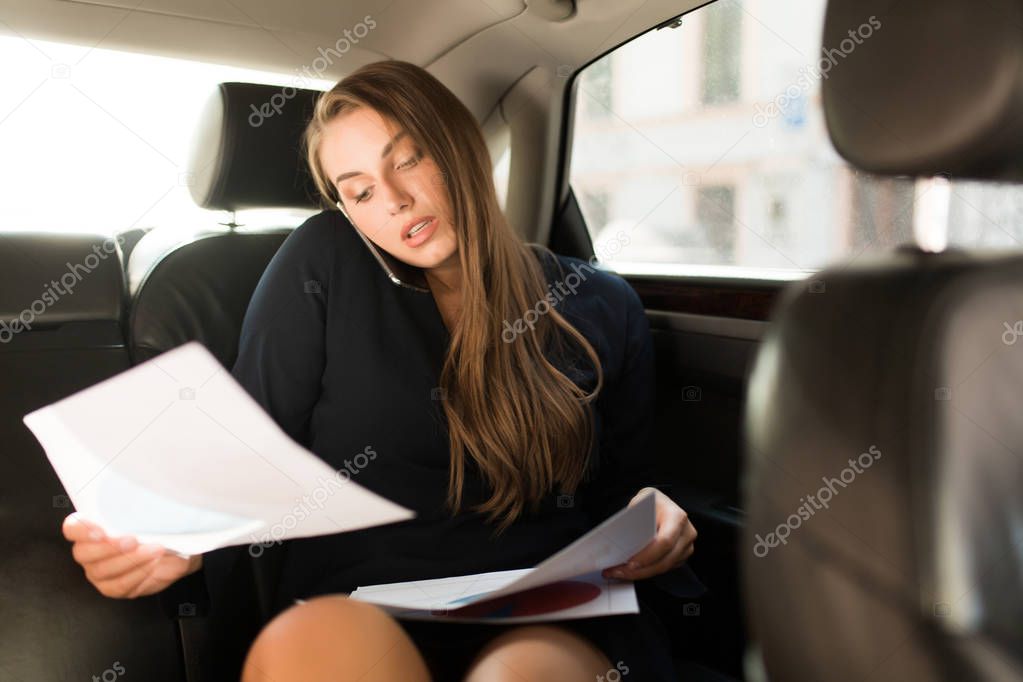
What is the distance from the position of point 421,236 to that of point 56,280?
0.54 m

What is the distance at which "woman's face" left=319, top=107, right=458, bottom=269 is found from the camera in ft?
4.21

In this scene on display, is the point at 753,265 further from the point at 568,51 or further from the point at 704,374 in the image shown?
the point at 568,51

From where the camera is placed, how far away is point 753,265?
1607mm

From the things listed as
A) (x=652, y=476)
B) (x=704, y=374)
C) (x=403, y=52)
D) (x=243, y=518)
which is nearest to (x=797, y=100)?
(x=704, y=374)

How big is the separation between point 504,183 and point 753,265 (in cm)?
72

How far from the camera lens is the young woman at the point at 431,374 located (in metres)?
1.20

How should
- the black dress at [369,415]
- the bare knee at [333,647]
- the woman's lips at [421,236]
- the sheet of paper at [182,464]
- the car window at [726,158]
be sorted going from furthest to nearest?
1. the car window at [726,158]
2. the woman's lips at [421,236]
3. the black dress at [369,415]
4. the sheet of paper at [182,464]
5. the bare knee at [333,647]

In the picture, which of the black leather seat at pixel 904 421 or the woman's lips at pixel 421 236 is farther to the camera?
the woman's lips at pixel 421 236

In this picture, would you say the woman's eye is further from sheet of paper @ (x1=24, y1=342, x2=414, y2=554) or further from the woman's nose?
sheet of paper @ (x1=24, y1=342, x2=414, y2=554)

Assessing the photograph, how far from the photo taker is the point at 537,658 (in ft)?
2.93

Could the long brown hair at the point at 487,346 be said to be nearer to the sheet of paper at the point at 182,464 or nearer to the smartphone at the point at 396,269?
the smartphone at the point at 396,269

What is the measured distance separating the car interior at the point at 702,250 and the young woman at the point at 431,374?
18 centimetres

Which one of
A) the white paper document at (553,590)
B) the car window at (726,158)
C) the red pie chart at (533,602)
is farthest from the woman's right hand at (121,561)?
the car window at (726,158)

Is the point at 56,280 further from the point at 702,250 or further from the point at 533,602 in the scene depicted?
the point at 702,250
